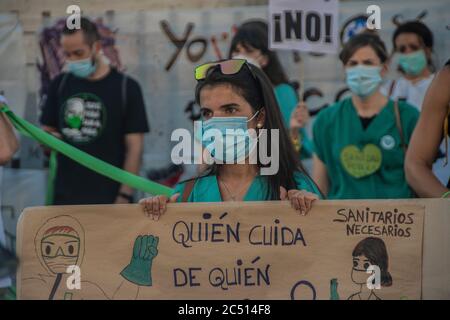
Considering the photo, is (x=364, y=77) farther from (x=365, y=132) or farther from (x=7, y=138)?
(x=7, y=138)

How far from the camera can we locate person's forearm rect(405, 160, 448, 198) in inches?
202

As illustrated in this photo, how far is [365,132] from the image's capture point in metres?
5.16

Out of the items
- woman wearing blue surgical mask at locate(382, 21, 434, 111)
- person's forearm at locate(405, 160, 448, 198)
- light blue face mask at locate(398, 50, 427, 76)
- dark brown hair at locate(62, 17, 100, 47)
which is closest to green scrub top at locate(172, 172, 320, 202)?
person's forearm at locate(405, 160, 448, 198)

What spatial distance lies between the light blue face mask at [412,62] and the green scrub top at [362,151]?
20cm

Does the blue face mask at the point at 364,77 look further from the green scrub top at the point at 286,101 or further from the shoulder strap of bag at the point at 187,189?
the shoulder strap of bag at the point at 187,189

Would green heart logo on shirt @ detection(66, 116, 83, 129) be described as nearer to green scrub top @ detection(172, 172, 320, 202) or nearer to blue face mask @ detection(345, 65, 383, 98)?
green scrub top @ detection(172, 172, 320, 202)

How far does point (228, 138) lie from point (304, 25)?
810 mm

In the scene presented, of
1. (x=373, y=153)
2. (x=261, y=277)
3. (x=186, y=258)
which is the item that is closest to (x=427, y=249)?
(x=373, y=153)

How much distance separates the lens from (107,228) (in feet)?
17.2

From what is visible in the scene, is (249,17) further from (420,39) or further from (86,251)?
(86,251)

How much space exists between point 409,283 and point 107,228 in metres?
1.81

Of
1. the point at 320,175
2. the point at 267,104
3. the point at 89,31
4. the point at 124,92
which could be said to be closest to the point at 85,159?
the point at 124,92

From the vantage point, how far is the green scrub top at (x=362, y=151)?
16.8 feet

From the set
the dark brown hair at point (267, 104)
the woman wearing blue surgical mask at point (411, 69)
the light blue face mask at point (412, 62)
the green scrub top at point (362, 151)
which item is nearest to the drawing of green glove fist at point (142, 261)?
the dark brown hair at point (267, 104)
